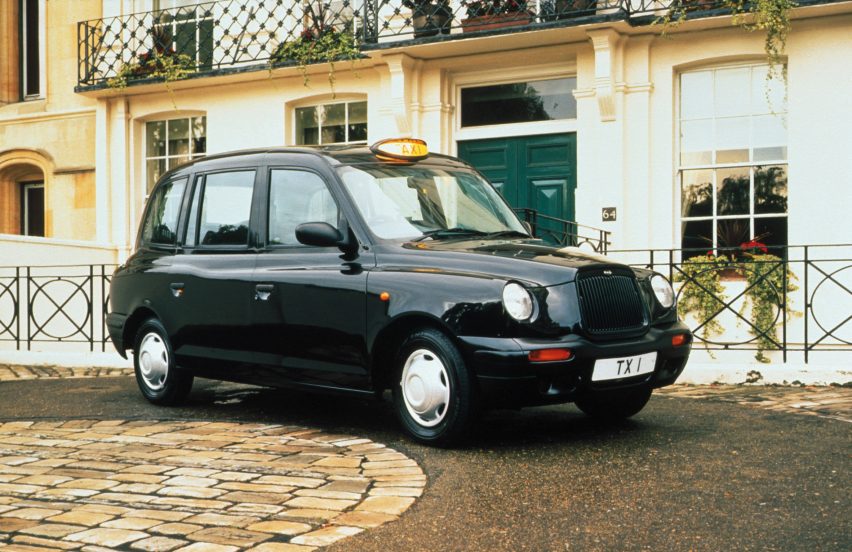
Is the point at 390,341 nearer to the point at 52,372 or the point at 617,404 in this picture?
the point at 617,404

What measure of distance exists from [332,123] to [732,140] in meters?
6.27

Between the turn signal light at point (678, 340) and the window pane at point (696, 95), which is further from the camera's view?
the window pane at point (696, 95)

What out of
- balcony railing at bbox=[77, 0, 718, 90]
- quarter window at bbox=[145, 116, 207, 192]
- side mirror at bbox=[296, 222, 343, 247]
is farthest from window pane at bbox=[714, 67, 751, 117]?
side mirror at bbox=[296, 222, 343, 247]

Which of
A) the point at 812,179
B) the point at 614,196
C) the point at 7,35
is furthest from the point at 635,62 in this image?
the point at 7,35

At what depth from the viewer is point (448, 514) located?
4.58 m

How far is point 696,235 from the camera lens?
14.1 metres

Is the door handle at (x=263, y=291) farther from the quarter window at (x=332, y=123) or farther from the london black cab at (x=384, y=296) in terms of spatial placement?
the quarter window at (x=332, y=123)

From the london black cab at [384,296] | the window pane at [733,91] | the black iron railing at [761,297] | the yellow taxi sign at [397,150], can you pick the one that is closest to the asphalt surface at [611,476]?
the london black cab at [384,296]

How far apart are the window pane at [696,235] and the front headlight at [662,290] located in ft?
25.0

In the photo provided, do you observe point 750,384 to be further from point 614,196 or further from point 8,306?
point 8,306

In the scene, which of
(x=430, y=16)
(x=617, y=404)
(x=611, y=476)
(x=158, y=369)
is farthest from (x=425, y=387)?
(x=430, y=16)

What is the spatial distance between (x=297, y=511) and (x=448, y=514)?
2.20ft

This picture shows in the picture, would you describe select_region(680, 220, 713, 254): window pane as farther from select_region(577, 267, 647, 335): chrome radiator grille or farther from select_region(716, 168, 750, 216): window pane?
select_region(577, 267, 647, 335): chrome radiator grille

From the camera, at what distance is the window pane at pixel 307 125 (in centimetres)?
1697
